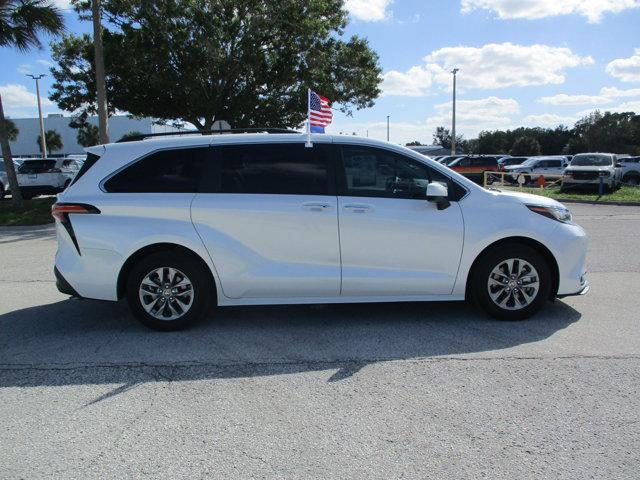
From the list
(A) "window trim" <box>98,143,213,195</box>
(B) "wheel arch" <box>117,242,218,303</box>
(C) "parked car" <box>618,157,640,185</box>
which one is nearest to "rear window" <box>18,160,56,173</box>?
(A) "window trim" <box>98,143,213,195</box>

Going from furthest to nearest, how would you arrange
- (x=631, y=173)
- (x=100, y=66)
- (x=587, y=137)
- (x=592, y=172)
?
(x=587, y=137) < (x=631, y=173) < (x=592, y=172) < (x=100, y=66)

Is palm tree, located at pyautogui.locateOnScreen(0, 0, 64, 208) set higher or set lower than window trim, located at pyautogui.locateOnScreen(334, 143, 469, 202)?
higher

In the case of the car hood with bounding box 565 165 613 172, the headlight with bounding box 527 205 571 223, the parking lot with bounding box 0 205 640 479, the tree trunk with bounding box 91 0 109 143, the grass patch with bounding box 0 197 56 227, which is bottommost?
the parking lot with bounding box 0 205 640 479

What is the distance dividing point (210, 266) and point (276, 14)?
16.9m

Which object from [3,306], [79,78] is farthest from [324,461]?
[79,78]

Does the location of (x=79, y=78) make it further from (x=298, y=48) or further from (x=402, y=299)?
(x=402, y=299)

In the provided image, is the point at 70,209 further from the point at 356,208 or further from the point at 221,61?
the point at 221,61

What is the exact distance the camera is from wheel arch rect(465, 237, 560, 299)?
16.9ft

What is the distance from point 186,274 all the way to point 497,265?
117 inches

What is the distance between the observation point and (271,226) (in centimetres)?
497

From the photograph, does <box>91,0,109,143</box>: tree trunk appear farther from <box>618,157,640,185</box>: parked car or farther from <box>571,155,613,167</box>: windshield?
<box>618,157,640,185</box>: parked car

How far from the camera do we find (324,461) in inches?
115

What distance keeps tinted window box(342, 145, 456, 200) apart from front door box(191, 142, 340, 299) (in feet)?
0.78

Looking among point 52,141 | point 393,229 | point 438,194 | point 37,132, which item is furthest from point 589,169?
point 37,132
